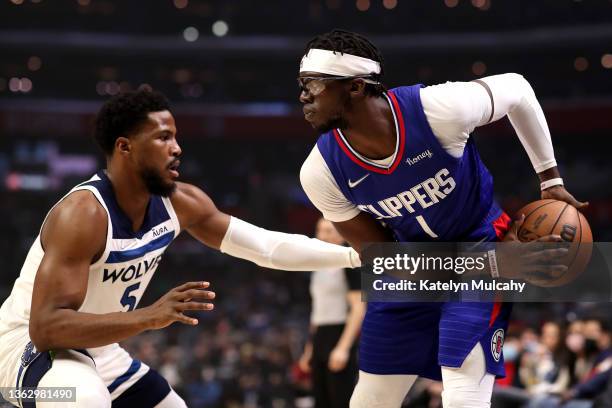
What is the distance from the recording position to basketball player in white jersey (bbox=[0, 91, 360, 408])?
326 centimetres

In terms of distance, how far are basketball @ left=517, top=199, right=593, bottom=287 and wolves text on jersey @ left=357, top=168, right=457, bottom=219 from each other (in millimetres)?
385

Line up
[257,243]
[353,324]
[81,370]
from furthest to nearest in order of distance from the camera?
[353,324] < [257,243] < [81,370]

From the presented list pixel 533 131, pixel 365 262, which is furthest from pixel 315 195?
pixel 533 131

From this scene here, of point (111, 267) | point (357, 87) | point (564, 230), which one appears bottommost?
point (111, 267)

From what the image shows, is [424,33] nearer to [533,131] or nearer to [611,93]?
[611,93]

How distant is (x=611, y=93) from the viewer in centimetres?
2522

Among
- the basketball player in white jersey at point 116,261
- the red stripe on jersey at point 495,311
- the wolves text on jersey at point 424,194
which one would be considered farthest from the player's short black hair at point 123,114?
the red stripe on jersey at point 495,311

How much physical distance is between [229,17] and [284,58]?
2.34m

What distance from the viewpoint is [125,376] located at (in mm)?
3818

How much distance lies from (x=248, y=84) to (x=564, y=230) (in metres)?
25.0

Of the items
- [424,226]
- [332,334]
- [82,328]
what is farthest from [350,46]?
[332,334]

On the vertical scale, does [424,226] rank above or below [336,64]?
below

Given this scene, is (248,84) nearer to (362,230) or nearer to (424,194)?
(362,230)

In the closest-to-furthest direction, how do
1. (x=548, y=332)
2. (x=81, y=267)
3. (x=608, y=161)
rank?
(x=81, y=267) < (x=548, y=332) < (x=608, y=161)
